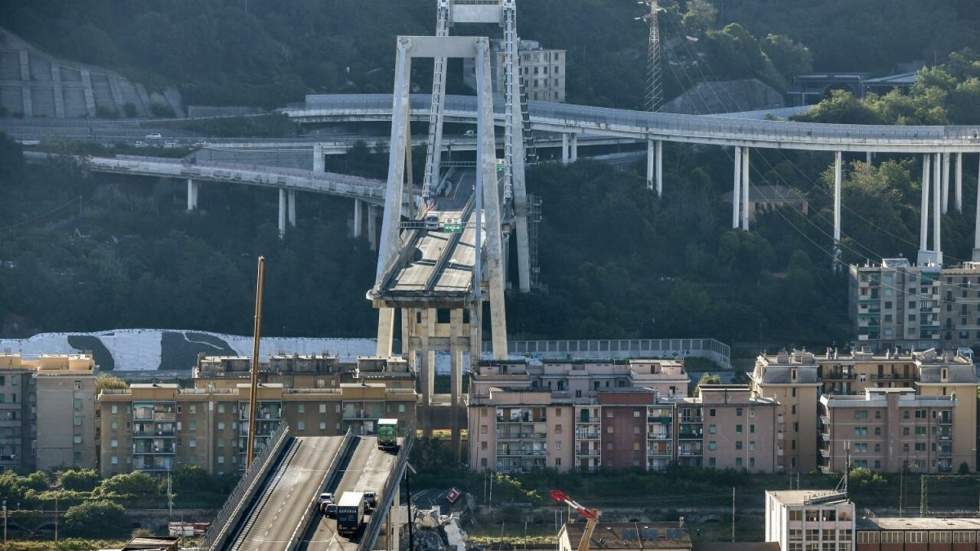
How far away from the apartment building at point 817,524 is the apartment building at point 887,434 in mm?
7441

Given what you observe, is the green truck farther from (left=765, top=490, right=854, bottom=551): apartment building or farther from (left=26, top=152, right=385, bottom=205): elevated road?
(left=26, top=152, right=385, bottom=205): elevated road

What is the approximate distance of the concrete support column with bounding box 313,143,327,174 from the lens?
82750mm

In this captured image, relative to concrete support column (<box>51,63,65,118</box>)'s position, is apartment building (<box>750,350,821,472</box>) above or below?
below

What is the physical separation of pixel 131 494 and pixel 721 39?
3104 cm

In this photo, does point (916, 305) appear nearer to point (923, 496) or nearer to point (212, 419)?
point (923, 496)

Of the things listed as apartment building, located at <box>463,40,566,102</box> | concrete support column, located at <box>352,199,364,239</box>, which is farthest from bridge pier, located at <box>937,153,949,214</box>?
concrete support column, located at <box>352,199,364,239</box>

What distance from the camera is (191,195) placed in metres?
80.8

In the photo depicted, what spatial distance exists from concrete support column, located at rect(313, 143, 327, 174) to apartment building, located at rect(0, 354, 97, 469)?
16565 millimetres

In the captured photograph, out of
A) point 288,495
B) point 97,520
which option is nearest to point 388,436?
point 288,495

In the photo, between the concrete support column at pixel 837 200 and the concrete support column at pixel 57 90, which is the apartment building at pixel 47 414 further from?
the concrete support column at pixel 57 90

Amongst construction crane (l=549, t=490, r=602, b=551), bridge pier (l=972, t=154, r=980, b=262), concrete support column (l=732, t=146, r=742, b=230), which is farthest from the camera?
concrete support column (l=732, t=146, r=742, b=230)

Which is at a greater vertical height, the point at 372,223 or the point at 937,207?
the point at 937,207

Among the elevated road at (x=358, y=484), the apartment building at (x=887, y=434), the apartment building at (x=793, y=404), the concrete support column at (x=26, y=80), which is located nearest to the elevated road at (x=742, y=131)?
the concrete support column at (x=26, y=80)

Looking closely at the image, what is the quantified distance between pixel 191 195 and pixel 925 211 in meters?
14.5
